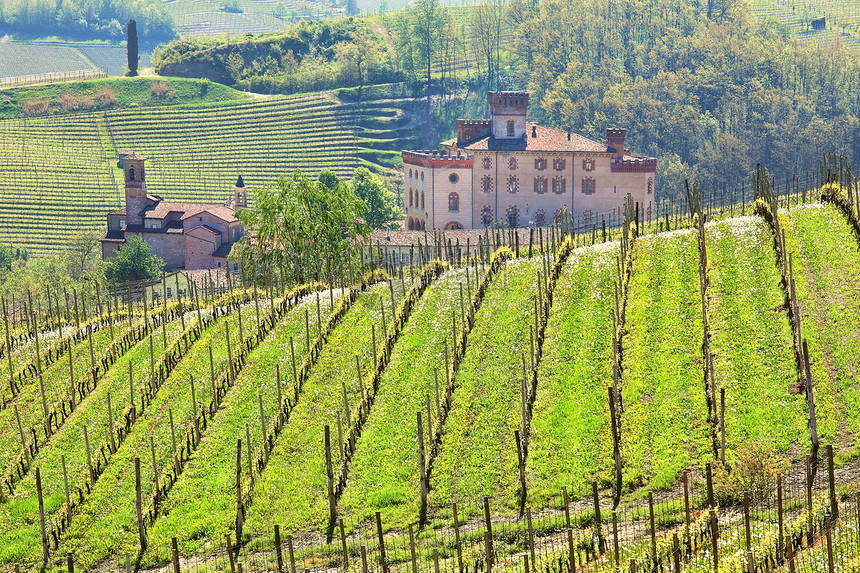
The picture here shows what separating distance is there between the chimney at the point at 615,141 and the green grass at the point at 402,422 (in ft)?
247

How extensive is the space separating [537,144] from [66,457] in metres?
87.8

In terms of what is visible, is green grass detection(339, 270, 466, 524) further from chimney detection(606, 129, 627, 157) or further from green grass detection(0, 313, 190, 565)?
chimney detection(606, 129, 627, 157)

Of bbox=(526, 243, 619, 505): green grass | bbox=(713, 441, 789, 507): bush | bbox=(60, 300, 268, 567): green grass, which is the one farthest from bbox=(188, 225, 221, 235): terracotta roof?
bbox=(713, 441, 789, 507): bush

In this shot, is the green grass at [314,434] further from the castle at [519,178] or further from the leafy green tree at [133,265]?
the castle at [519,178]

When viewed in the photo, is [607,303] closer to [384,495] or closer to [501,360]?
[501,360]

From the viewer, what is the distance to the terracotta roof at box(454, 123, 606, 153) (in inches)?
4806

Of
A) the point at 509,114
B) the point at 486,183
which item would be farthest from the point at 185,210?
the point at 509,114

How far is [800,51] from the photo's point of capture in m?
177

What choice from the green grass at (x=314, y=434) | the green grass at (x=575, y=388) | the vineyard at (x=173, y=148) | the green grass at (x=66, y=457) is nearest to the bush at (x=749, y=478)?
the green grass at (x=575, y=388)

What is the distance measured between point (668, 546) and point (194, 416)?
1885 centimetres

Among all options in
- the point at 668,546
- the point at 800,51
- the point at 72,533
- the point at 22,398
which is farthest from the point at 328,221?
the point at 800,51

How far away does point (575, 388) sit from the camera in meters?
39.1

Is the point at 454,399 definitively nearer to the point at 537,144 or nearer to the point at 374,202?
the point at 537,144

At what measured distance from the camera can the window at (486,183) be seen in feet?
403
